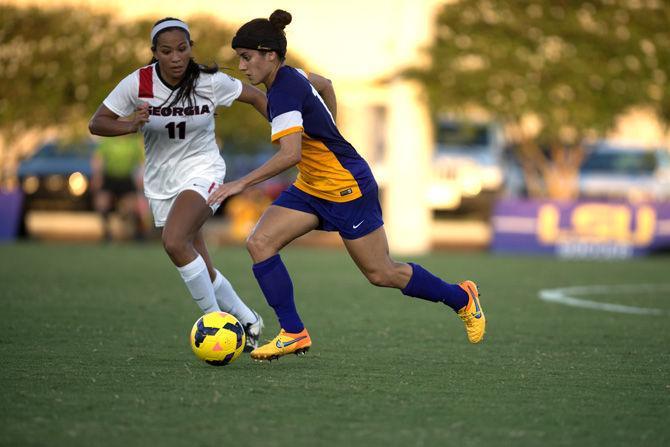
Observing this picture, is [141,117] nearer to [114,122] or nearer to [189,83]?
[114,122]

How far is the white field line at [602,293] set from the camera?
11.7 metres

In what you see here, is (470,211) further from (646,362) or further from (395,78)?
(646,362)

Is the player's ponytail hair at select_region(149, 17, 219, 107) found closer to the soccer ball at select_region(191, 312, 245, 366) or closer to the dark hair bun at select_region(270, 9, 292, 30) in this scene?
the dark hair bun at select_region(270, 9, 292, 30)

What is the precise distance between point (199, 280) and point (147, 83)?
135cm

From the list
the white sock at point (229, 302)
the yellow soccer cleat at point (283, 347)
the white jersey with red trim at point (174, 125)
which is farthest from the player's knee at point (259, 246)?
the white jersey with red trim at point (174, 125)

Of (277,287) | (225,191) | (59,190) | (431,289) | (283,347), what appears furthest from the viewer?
(59,190)

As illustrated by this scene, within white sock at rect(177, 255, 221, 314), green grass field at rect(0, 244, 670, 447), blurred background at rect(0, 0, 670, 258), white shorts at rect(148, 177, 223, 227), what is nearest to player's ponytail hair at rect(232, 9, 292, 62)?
white shorts at rect(148, 177, 223, 227)

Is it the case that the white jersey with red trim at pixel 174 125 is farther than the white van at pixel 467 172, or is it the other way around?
the white van at pixel 467 172

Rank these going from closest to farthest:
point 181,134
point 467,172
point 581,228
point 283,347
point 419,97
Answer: point 283,347, point 181,134, point 581,228, point 419,97, point 467,172

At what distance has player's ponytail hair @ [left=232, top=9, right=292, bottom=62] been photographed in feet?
23.2

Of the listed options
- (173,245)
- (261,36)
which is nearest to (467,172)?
(173,245)

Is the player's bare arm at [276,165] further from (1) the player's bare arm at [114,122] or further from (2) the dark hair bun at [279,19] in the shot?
(1) the player's bare arm at [114,122]

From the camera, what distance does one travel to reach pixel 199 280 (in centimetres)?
761

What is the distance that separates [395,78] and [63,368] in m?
18.4
